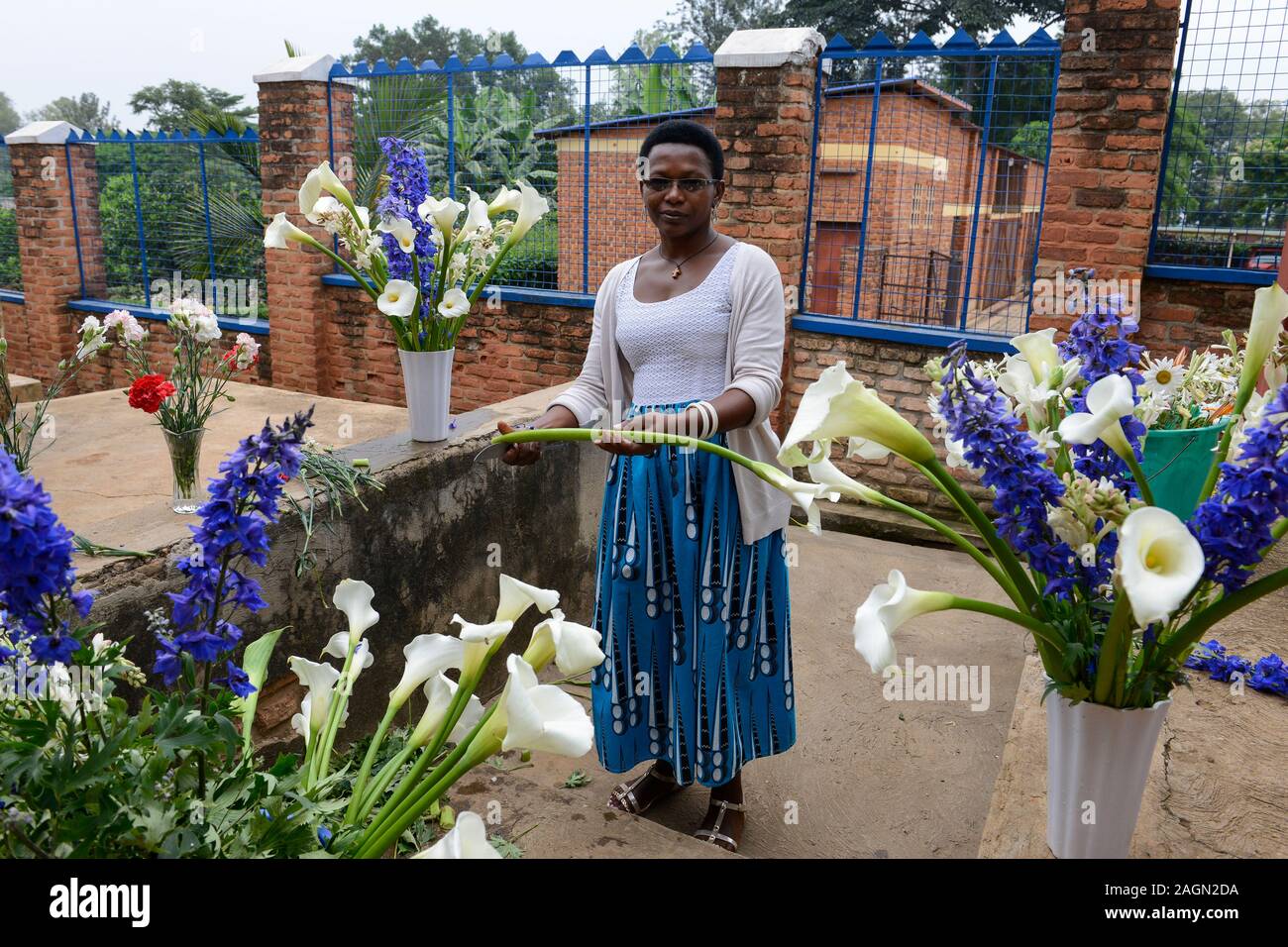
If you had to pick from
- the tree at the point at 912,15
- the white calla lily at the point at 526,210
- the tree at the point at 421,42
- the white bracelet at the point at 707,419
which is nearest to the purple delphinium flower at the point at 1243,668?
the white bracelet at the point at 707,419

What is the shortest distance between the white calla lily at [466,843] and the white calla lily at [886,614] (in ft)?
1.22

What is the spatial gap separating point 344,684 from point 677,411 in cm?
153

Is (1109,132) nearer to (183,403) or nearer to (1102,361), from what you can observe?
(1102,361)

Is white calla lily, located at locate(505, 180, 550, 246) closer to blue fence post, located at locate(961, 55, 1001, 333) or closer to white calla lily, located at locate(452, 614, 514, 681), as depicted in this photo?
white calla lily, located at locate(452, 614, 514, 681)

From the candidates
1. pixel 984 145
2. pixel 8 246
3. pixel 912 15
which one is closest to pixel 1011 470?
pixel 984 145

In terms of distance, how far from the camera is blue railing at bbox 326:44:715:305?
6.35m

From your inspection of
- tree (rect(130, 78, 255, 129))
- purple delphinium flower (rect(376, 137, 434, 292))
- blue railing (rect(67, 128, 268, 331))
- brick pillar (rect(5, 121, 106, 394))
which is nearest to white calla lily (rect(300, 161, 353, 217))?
purple delphinium flower (rect(376, 137, 434, 292))

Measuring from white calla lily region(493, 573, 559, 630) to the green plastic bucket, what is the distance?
2784mm

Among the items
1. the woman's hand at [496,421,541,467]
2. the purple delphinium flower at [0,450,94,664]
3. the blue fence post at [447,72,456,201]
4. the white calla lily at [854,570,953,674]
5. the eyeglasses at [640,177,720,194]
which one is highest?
the blue fence post at [447,72,456,201]

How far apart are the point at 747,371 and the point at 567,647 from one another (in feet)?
5.04
